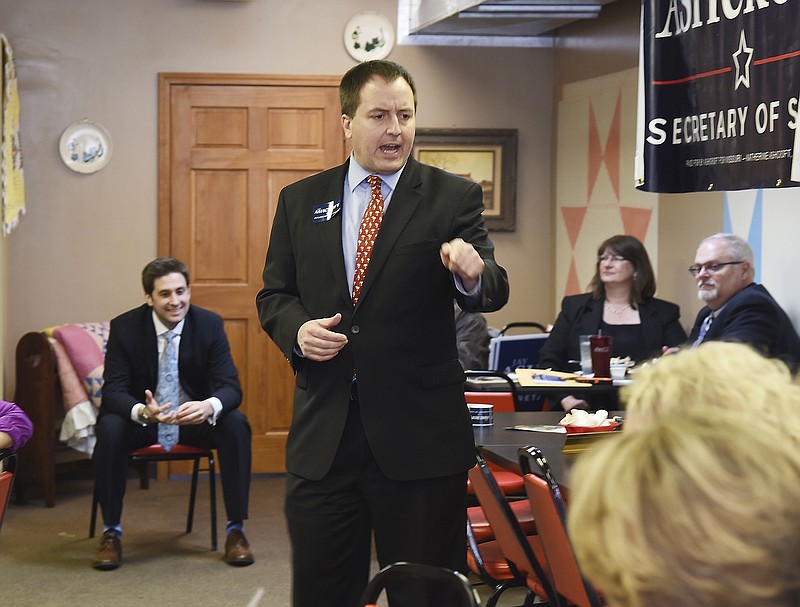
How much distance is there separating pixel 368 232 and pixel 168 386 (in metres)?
2.82

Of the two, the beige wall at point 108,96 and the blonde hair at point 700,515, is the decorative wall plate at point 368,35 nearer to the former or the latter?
the beige wall at point 108,96

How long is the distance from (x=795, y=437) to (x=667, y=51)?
2.78 meters

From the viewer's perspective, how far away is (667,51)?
3.57 metres

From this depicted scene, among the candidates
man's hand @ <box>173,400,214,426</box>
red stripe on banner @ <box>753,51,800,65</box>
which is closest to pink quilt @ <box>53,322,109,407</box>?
man's hand @ <box>173,400,214,426</box>

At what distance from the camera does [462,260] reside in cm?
211

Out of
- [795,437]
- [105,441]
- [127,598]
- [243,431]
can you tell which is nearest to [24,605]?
[127,598]

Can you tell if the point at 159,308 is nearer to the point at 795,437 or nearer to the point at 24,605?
the point at 24,605

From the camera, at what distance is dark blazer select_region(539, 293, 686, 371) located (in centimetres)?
541

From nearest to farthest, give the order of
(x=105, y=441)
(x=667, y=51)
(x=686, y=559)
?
(x=686, y=559)
(x=667, y=51)
(x=105, y=441)

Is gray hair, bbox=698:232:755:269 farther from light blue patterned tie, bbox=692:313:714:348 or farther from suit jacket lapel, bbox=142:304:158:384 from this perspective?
suit jacket lapel, bbox=142:304:158:384

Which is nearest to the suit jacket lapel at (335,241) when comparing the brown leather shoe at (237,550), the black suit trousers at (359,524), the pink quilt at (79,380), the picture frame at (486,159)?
A: the black suit trousers at (359,524)

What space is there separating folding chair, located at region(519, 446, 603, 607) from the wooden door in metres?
4.13

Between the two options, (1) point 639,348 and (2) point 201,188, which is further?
(2) point 201,188

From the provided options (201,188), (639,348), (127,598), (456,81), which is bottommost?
(127,598)
